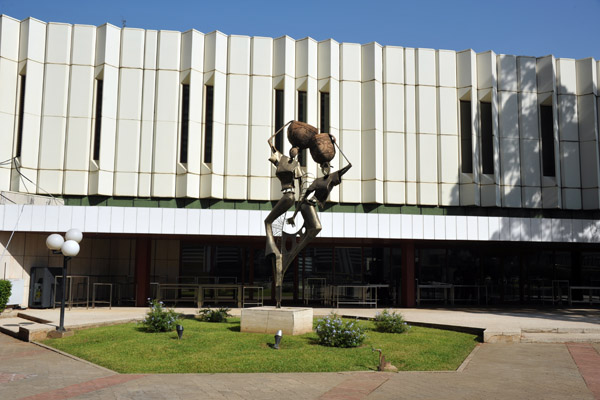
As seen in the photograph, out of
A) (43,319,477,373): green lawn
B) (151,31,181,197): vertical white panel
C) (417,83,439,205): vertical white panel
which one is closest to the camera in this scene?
(43,319,477,373): green lawn

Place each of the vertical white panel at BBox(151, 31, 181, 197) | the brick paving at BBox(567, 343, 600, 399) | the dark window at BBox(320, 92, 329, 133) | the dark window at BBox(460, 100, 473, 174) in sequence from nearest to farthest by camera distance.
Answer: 1. the brick paving at BBox(567, 343, 600, 399)
2. the vertical white panel at BBox(151, 31, 181, 197)
3. the dark window at BBox(320, 92, 329, 133)
4. the dark window at BBox(460, 100, 473, 174)

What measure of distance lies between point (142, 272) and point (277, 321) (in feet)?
38.2

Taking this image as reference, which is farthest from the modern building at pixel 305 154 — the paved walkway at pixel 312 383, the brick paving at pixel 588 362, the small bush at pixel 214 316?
the paved walkway at pixel 312 383

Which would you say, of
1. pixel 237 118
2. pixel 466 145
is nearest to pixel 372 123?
pixel 466 145

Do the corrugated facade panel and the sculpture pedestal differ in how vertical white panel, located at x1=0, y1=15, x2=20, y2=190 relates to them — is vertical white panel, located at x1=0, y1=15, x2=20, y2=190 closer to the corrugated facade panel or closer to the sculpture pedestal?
the corrugated facade panel

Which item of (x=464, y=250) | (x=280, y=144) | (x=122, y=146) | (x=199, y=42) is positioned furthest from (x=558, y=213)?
(x=122, y=146)

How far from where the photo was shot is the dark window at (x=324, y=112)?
84.7ft

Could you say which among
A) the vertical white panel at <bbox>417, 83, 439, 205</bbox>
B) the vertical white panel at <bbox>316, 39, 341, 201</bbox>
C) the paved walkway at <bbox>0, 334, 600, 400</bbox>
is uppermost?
the vertical white panel at <bbox>316, 39, 341, 201</bbox>

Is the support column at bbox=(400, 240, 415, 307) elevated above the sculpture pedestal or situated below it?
above

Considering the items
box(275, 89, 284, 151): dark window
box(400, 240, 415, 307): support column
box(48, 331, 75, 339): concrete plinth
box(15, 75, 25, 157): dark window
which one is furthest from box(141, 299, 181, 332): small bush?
box(15, 75, 25, 157): dark window

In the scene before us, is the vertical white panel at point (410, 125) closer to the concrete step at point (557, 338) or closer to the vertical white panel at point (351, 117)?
the vertical white panel at point (351, 117)

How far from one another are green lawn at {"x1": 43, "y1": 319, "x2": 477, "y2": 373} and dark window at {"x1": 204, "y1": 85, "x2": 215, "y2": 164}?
12.0 metres

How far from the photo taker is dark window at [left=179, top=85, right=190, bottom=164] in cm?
2467

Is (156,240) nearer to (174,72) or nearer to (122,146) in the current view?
(122,146)
